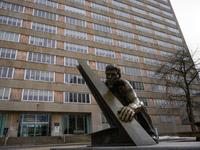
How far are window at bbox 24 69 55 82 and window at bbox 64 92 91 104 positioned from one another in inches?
134

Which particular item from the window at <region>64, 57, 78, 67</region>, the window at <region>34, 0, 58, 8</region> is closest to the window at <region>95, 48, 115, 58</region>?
the window at <region>64, 57, 78, 67</region>

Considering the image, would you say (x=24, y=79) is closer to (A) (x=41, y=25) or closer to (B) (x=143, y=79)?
(A) (x=41, y=25)

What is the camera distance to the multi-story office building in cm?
2544

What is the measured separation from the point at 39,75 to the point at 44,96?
3.42 m

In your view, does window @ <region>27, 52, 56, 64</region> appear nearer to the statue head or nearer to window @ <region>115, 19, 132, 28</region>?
window @ <region>115, 19, 132, 28</region>

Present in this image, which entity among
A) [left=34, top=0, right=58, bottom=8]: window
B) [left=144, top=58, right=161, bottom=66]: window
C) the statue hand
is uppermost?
[left=34, top=0, right=58, bottom=8]: window

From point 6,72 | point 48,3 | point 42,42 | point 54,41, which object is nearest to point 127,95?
point 6,72

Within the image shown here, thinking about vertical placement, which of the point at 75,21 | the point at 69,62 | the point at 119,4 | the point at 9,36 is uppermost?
the point at 119,4

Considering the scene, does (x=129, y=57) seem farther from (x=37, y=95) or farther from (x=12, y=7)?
(x=12, y=7)

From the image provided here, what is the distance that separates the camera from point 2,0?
29.8 m

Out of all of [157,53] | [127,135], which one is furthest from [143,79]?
[127,135]

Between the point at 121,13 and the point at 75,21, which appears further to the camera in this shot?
the point at 121,13

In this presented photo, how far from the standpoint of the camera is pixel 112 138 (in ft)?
10.1

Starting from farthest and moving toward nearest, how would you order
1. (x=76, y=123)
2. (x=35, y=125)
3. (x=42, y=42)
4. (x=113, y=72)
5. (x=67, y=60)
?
1. (x=67, y=60)
2. (x=42, y=42)
3. (x=76, y=123)
4. (x=35, y=125)
5. (x=113, y=72)
